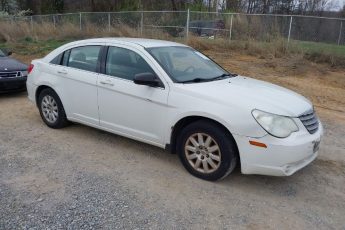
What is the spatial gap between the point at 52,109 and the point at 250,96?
3415 mm

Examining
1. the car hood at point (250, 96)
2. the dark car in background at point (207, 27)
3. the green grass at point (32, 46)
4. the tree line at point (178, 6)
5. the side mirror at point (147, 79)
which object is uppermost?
the tree line at point (178, 6)

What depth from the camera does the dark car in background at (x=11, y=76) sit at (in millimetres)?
→ 8320

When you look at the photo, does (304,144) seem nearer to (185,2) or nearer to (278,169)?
(278,169)

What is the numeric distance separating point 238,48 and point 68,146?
35.7 feet

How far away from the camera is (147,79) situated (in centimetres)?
475

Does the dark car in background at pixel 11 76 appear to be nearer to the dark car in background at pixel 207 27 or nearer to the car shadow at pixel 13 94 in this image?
the car shadow at pixel 13 94

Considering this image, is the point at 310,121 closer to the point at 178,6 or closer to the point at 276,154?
the point at 276,154

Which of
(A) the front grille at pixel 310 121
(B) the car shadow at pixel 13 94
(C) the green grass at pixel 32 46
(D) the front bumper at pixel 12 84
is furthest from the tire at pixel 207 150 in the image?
(C) the green grass at pixel 32 46

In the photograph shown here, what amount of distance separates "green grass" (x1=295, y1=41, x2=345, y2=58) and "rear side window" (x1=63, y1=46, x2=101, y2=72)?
992 cm

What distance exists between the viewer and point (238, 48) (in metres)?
15.2

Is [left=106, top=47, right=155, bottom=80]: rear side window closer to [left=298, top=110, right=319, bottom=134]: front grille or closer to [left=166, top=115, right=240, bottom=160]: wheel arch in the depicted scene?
[left=166, top=115, right=240, bottom=160]: wheel arch

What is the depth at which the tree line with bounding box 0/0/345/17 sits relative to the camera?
2544cm

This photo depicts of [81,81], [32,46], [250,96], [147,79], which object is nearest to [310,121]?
[250,96]

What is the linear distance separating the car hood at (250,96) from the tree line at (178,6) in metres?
18.8
